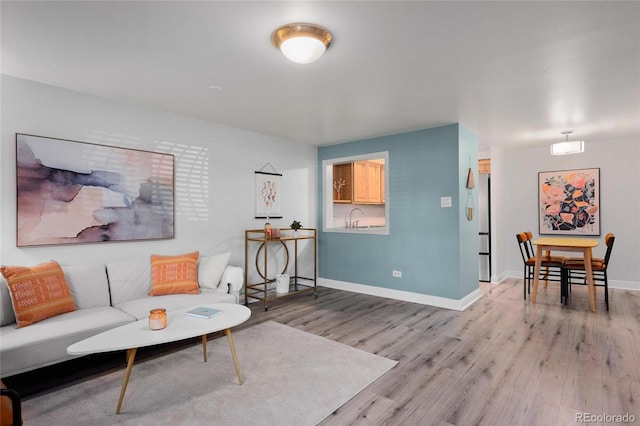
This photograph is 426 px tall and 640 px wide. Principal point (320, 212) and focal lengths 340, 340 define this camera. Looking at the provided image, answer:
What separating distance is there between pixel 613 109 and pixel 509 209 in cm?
287

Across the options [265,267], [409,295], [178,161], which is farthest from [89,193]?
[409,295]

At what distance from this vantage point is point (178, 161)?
13.1 ft

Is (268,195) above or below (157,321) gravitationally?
above

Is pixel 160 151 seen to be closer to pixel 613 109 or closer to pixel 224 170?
pixel 224 170

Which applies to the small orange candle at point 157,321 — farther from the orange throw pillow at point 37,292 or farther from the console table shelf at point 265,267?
the console table shelf at point 265,267

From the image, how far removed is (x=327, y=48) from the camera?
7.84ft

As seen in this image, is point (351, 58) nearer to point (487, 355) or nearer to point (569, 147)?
point (487, 355)

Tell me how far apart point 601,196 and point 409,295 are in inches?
145

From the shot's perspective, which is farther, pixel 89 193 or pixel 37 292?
pixel 89 193

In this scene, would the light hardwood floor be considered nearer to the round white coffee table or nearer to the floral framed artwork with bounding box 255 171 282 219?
the round white coffee table

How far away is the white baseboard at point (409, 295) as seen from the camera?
14.4ft

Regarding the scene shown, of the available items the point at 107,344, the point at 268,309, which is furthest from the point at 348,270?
the point at 107,344

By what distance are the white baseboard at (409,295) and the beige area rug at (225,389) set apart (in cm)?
189

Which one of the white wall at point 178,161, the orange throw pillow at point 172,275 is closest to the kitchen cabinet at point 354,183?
the white wall at point 178,161
